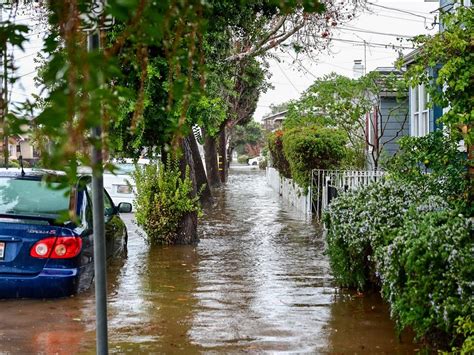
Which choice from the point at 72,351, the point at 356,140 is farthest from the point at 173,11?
the point at 356,140

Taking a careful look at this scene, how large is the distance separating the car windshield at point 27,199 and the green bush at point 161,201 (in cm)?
493

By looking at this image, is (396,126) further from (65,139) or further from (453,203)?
(65,139)

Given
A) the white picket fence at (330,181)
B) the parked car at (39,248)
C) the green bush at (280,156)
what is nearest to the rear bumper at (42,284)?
the parked car at (39,248)

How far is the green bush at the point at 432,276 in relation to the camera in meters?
5.30

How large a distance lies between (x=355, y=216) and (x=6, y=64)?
634 cm

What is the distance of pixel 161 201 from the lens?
46.8ft

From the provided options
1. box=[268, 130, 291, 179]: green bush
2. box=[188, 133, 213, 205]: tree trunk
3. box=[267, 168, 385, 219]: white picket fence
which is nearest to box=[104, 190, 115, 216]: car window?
box=[267, 168, 385, 219]: white picket fence

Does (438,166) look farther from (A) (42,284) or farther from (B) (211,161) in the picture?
(B) (211,161)

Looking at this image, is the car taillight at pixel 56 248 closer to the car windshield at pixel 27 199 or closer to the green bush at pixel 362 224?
the car windshield at pixel 27 199

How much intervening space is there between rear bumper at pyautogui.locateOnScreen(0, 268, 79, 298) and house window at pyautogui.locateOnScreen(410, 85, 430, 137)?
1142 cm

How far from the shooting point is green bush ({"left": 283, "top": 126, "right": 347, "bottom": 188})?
20625mm

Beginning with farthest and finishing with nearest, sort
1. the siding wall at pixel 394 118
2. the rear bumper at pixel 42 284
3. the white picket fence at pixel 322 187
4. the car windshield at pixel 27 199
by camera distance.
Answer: the siding wall at pixel 394 118, the white picket fence at pixel 322 187, the car windshield at pixel 27 199, the rear bumper at pixel 42 284

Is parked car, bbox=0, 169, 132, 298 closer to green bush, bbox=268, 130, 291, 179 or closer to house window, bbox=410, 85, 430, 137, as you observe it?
house window, bbox=410, 85, 430, 137

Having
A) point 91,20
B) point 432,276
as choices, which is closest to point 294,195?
point 432,276
